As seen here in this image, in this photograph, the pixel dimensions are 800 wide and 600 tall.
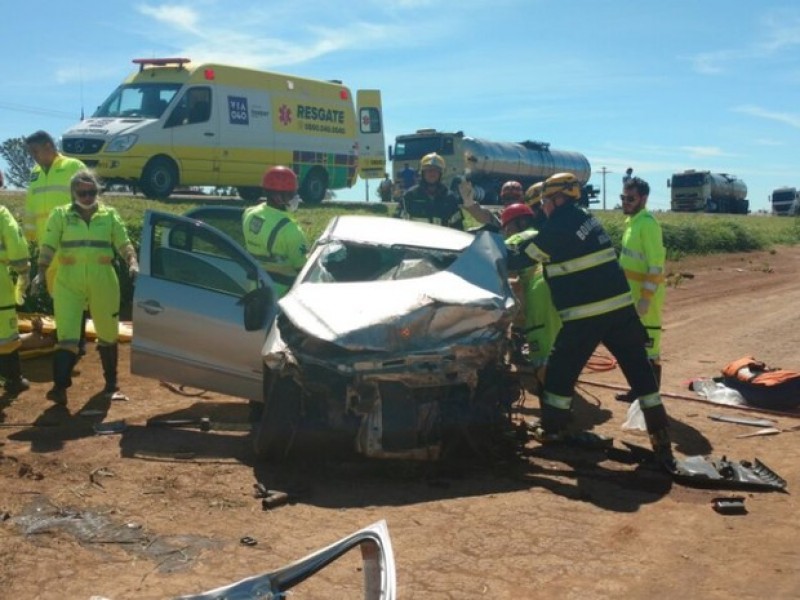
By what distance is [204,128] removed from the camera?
19.6 meters

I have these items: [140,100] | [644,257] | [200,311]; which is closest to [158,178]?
[140,100]

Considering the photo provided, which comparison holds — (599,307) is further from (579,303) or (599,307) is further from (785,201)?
(785,201)

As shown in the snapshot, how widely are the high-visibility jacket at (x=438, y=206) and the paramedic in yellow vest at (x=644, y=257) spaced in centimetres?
188

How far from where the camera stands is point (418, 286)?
21.2 feet

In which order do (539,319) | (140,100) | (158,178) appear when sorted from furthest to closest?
1. (140,100)
2. (158,178)
3. (539,319)

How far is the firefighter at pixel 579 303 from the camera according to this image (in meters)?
6.64

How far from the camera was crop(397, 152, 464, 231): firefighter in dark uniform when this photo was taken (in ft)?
31.9

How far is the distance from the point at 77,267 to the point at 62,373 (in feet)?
2.97

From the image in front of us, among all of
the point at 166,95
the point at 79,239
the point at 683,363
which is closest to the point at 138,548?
the point at 79,239

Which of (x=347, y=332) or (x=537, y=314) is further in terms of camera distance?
(x=537, y=314)

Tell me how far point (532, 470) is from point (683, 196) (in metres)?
49.0

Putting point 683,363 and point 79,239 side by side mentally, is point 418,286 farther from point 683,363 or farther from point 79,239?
point 683,363

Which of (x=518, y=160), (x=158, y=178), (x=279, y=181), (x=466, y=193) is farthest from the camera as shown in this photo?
(x=518, y=160)

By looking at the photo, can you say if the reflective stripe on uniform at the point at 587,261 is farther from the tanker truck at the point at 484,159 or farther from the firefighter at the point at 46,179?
the tanker truck at the point at 484,159
